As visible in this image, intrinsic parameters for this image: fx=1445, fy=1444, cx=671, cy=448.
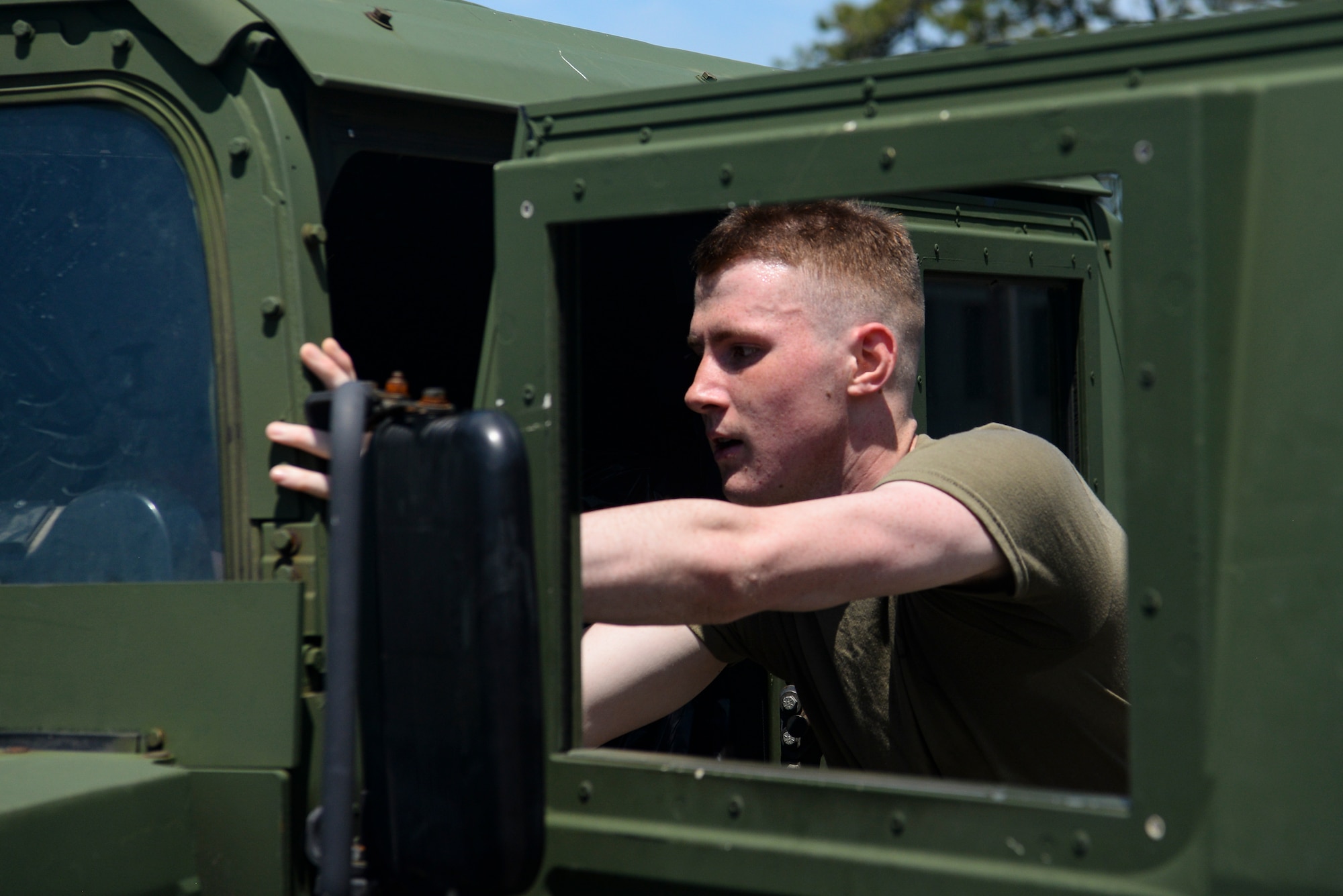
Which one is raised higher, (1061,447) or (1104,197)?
(1104,197)

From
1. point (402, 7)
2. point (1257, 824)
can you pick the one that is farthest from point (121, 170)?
point (1257, 824)

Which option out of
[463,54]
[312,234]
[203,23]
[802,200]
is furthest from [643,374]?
[802,200]

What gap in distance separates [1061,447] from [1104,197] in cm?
62

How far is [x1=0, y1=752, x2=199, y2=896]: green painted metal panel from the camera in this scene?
1.54m

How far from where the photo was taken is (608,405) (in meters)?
3.07

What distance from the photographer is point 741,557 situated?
1668 mm

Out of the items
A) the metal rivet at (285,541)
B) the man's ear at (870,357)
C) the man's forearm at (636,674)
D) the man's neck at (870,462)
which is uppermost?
the man's ear at (870,357)

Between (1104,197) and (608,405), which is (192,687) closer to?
(608,405)

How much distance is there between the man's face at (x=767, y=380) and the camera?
2.14 m

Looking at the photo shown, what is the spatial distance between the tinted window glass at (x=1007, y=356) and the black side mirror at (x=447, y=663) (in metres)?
1.85

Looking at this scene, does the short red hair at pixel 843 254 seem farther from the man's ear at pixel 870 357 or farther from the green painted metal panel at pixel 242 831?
the green painted metal panel at pixel 242 831

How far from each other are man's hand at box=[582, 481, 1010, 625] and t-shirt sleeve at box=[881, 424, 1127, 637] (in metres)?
0.10

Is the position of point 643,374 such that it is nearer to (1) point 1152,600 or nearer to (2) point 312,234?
(2) point 312,234

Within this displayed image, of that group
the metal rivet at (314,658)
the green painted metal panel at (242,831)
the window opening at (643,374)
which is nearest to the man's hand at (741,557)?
the metal rivet at (314,658)
